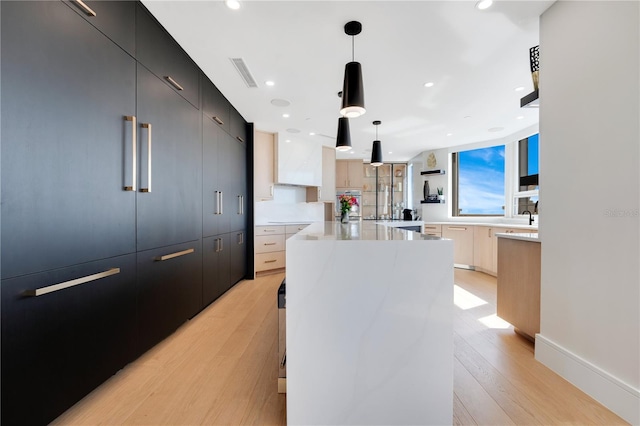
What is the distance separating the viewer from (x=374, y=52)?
95.3 inches

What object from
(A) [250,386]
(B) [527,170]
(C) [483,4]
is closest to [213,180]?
(A) [250,386]

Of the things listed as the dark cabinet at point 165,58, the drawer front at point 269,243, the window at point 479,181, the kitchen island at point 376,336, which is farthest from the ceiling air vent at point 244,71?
the window at point 479,181

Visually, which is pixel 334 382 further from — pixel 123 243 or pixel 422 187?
pixel 422 187

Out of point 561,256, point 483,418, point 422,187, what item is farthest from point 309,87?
point 422,187

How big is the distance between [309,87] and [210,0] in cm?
141

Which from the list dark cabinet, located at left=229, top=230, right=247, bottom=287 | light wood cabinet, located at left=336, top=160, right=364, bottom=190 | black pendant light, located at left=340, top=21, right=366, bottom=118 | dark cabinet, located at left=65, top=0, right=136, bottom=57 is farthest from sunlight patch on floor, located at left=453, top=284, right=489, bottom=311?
light wood cabinet, located at left=336, top=160, right=364, bottom=190

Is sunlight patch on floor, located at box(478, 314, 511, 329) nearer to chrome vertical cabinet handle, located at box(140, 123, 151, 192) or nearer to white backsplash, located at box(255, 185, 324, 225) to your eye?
chrome vertical cabinet handle, located at box(140, 123, 151, 192)

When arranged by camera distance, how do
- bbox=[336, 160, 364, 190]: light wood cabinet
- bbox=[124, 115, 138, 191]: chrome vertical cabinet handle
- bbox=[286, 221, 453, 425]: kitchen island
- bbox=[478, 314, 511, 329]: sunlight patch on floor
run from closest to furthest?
bbox=[286, 221, 453, 425]: kitchen island < bbox=[124, 115, 138, 191]: chrome vertical cabinet handle < bbox=[478, 314, 511, 329]: sunlight patch on floor < bbox=[336, 160, 364, 190]: light wood cabinet

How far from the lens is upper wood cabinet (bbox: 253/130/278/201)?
4.58 metres

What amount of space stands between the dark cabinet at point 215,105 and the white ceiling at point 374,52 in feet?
Answer: 0.29

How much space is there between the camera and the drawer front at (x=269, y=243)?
15.2 ft

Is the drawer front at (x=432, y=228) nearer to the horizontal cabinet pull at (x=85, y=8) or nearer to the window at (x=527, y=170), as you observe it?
the window at (x=527, y=170)

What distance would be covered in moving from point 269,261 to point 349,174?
10.8 ft

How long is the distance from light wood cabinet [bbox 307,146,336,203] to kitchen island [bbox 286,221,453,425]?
456cm
